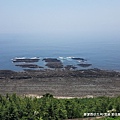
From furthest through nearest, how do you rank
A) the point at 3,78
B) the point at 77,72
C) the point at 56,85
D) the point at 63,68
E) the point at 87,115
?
the point at 63,68, the point at 77,72, the point at 3,78, the point at 56,85, the point at 87,115

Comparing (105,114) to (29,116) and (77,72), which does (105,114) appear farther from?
(77,72)

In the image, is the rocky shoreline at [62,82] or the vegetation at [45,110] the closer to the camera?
the vegetation at [45,110]

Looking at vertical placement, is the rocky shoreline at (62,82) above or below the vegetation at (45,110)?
above

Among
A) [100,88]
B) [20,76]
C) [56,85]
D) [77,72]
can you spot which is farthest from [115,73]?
[20,76]

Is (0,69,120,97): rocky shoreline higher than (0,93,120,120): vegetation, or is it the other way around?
(0,69,120,97): rocky shoreline

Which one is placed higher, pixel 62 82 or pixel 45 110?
pixel 62 82

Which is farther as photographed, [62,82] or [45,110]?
[62,82]

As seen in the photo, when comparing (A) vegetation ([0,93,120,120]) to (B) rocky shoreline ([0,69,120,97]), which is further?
(B) rocky shoreline ([0,69,120,97])

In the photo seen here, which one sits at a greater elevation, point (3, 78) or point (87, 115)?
point (3, 78)
